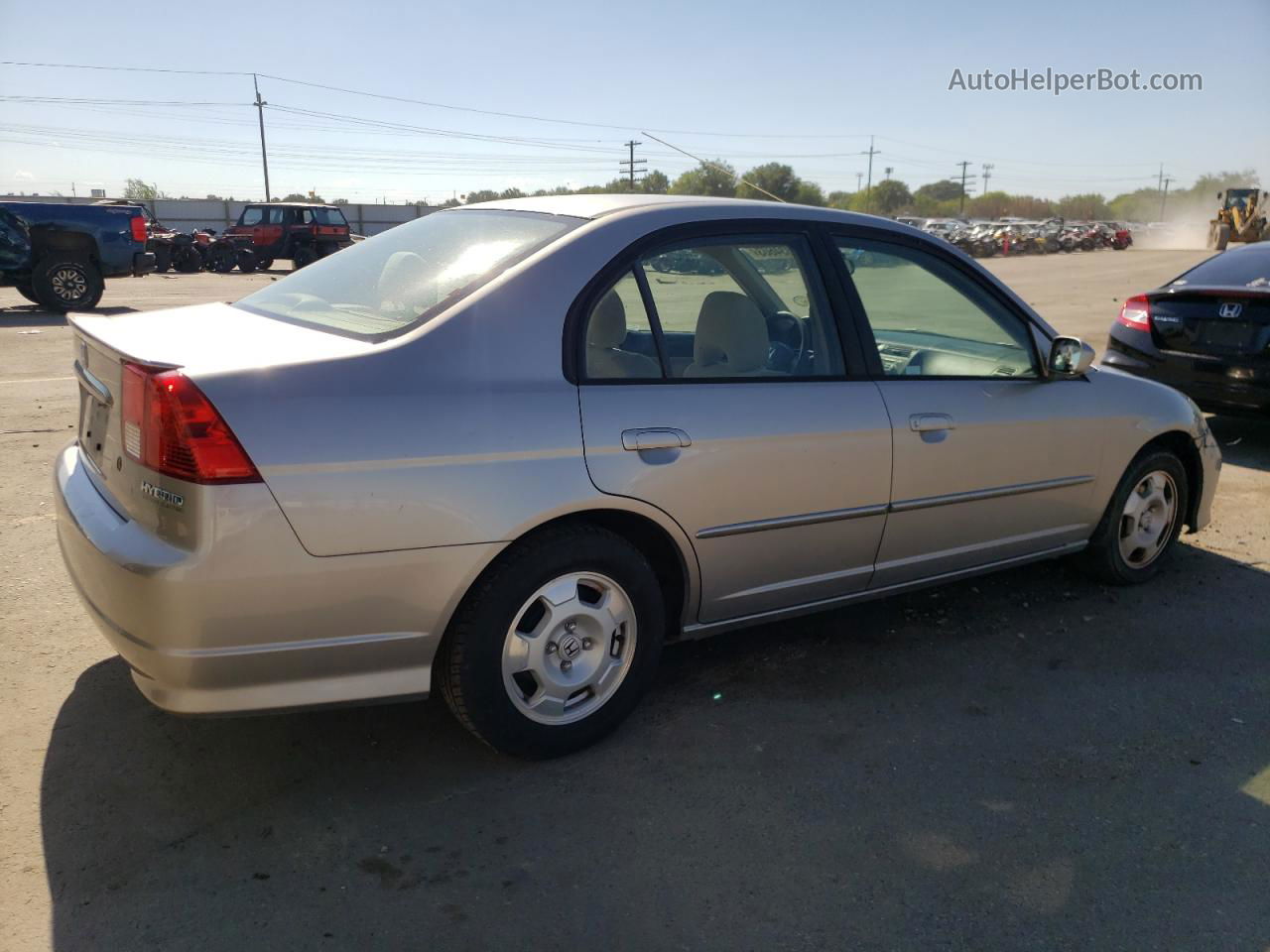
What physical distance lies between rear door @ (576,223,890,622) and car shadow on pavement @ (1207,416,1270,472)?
478 centimetres

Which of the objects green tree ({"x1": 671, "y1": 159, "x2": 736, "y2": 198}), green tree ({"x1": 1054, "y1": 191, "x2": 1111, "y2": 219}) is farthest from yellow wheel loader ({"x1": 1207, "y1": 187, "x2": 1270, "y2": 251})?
green tree ({"x1": 1054, "y1": 191, "x2": 1111, "y2": 219})

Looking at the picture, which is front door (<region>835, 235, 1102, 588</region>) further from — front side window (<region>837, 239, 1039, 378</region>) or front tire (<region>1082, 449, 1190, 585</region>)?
front tire (<region>1082, 449, 1190, 585</region>)

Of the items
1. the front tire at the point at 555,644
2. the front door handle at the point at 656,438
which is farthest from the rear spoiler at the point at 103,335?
the front door handle at the point at 656,438

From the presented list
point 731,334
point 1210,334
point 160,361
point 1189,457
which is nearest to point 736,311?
point 731,334

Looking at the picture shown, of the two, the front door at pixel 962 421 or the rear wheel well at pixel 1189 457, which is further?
the rear wheel well at pixel 1189 457

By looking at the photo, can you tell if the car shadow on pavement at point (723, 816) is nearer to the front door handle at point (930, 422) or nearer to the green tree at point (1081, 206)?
the front door handle at point (930, 422)

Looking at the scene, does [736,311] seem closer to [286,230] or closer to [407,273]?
[407,273]

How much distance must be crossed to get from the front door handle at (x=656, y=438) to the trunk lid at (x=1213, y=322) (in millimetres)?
5423

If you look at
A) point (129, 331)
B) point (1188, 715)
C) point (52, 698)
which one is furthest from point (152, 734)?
point (1188, 715)

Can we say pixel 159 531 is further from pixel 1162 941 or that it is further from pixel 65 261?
pixel 65 261

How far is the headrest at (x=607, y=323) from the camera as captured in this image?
9.70 ft

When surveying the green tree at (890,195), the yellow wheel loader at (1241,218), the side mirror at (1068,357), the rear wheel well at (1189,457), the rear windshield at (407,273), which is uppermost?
the green tree at (890,195)

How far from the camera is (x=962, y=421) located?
3699mm

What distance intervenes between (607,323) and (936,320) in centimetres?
171
